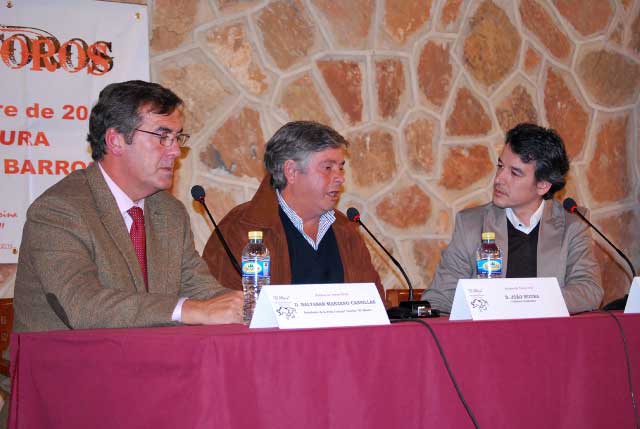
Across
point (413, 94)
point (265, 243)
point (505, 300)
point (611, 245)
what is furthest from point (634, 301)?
point (413, 94)

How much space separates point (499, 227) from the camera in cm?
339

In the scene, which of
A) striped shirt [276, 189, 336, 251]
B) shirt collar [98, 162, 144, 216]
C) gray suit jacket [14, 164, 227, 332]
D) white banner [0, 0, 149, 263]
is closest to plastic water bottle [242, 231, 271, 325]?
gray suit jacket [14, 164, 227, 332]

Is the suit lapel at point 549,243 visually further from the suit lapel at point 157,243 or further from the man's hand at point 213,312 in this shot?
the man's hand at point 213,312

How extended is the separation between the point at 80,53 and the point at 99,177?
132cm

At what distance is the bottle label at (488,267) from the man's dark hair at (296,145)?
2.69ft

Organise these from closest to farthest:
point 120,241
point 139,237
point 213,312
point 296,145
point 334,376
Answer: point 334,376, point 213,312, point 120,241, point 139,237, point 296,145

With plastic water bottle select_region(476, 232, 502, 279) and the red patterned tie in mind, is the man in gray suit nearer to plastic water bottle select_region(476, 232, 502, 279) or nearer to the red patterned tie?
plastic water bottle select_region(476, 232, 502, 279)

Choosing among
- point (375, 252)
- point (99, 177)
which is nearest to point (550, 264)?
point (375, 252)

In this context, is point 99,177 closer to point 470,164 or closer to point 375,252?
point 375,252

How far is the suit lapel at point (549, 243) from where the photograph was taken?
3303 millimetres

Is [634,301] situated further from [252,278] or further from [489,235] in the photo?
[252,278]

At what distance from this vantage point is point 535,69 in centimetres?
480

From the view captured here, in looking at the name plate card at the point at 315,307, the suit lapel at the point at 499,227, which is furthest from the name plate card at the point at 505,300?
the suit lapel at the point at 499,227

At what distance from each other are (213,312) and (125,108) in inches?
35.2
